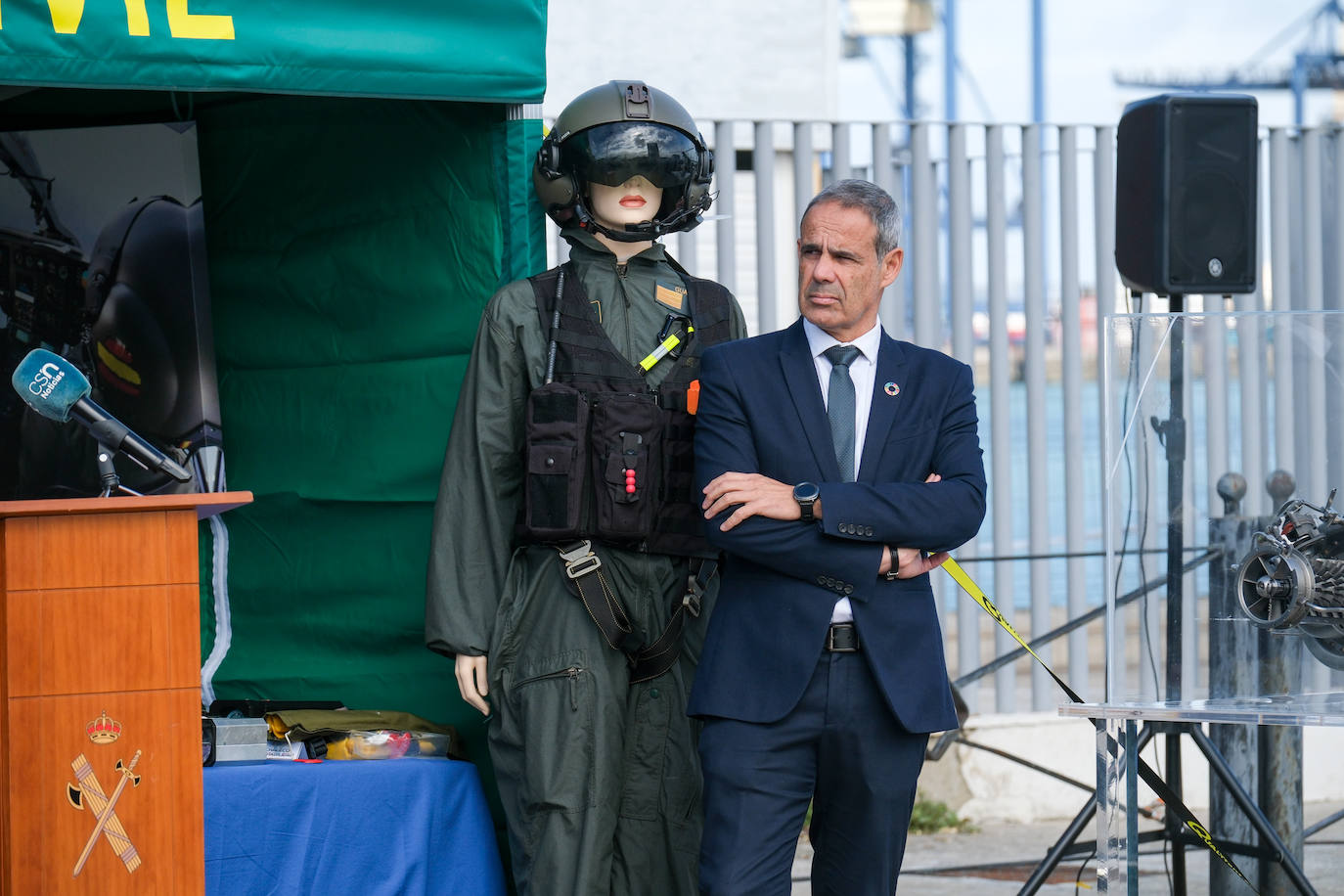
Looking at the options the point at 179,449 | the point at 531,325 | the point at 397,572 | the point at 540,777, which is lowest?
the point at 540,777

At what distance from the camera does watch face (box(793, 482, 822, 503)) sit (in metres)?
3.20

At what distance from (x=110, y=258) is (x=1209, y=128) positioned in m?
3.13

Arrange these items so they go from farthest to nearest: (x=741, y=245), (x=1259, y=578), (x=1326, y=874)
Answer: (x=741, y=245) → (x=1326, y=874) → (x=1259, y=578)

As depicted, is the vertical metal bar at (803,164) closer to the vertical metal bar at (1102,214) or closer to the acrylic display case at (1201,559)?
the vertical metal bar at (1102,214)

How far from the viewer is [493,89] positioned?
3.67 m

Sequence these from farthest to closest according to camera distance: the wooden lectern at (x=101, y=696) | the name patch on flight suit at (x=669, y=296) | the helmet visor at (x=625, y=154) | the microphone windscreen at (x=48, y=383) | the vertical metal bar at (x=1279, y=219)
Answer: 1. the vertical metal bar at (x=1279, y=219)
2. the name patch on flight suit at (x=669, y=296)
3. the helmet visor at (x=625, y=154)
4. the microphone windscreen at (x=48, y=383)
5. the wooden lectern at (x=101, y=696)

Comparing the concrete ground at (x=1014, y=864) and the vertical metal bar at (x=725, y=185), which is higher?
the vertical metal bar at (x=725, y=185)

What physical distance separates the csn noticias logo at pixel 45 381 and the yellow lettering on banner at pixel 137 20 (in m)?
0.72

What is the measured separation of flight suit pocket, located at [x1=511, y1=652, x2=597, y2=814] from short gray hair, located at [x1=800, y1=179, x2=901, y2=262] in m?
1.17

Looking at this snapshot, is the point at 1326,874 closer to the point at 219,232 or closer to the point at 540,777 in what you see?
the point at 540,777

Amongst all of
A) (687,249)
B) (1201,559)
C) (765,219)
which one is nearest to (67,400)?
(1201,559)

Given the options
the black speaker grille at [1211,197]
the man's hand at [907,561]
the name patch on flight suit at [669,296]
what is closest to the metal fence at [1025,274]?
the black speaker grille at [1211,197]

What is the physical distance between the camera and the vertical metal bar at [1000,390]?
679 centimetres

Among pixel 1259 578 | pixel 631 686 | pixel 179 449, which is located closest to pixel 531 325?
pixel 631 686
